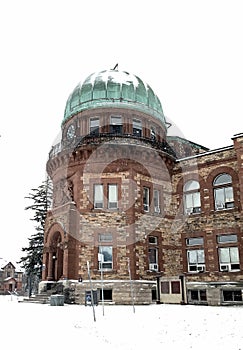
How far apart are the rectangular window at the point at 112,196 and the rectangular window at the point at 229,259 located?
754 centimetres

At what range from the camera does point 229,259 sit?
24266 mm

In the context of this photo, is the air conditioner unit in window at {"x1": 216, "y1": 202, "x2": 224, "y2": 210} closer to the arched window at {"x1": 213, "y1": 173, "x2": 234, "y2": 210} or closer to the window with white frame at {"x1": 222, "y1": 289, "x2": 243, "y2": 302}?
the arched window at {"x1": 213, "y1": 173, "x2": 234, "y2": 210}

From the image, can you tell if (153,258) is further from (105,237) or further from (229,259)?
(229,259)

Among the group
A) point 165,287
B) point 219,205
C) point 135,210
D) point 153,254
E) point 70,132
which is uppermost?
point 70,132

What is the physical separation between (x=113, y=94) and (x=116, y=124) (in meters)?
2.48

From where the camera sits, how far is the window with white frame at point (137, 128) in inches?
1115

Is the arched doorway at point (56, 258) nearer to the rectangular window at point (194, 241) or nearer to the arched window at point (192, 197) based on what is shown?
the rectangular window at point (194, 241)

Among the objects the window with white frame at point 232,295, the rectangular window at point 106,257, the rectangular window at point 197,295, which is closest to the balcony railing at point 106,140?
the rectangular window at point 106,257

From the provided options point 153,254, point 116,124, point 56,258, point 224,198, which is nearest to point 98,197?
point 153,254

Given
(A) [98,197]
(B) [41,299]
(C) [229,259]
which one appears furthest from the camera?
(A) [98,197]

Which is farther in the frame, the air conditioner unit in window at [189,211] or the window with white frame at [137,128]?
the window with white frame at [137,128]

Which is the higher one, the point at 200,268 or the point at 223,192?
the point at 223,192

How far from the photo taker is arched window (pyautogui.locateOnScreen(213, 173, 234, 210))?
25.2m

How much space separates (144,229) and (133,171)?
13.0ft
